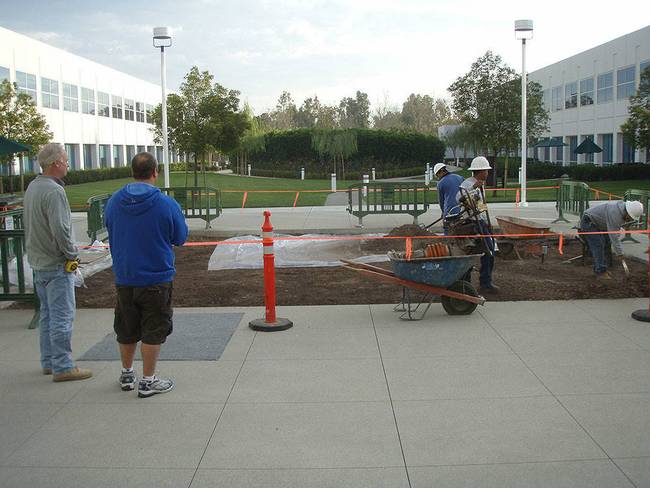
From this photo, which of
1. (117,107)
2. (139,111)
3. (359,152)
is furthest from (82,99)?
(359,152)

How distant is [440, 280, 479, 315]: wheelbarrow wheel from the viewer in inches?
343

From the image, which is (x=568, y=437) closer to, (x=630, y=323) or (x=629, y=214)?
(x=630, y=323)

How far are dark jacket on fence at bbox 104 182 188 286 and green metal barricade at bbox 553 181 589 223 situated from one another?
43.2 feet

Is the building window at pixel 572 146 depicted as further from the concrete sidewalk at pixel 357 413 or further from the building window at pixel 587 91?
the concrete sidewalk at pixel 357 413

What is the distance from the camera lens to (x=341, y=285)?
429 inches

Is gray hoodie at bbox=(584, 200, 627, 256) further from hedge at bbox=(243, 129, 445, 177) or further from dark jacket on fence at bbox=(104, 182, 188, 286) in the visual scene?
hedge at bbox=(243, 129, 445, 177)

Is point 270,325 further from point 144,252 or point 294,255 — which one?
point 294,255

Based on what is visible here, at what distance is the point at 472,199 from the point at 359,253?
4.31 metres

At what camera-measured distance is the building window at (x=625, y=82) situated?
44719 millimetres

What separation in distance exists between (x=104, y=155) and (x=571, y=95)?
37867 millimetres

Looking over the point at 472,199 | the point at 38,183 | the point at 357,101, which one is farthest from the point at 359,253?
the point at 357,101

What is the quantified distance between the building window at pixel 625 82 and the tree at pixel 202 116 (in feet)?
89.4

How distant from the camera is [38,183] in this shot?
6203mm

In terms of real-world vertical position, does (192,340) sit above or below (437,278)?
below
